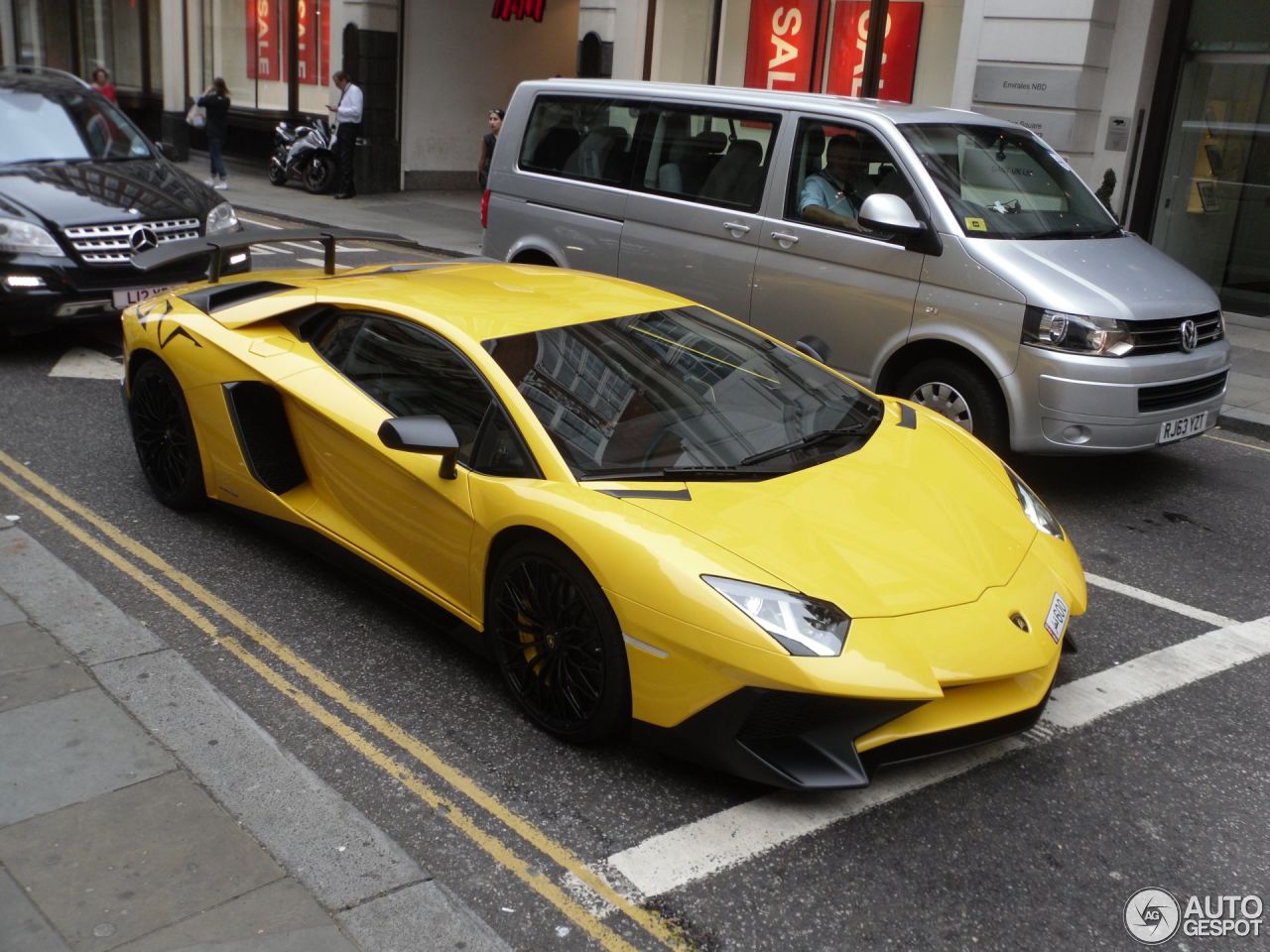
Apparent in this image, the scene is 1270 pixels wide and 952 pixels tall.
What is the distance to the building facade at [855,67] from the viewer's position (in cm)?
1295

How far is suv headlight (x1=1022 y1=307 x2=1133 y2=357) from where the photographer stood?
6.52m

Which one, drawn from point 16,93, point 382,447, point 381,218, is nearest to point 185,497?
point 382,447

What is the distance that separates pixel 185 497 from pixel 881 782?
3.56 metres

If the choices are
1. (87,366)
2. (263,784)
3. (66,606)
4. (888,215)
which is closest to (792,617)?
(263,784)

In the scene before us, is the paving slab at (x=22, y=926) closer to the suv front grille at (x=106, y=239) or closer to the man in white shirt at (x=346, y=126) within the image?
the suv front grille at (x=106, y=239)

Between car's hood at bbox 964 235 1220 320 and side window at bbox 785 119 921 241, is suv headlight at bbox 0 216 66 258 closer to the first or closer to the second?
side window at bbox 785 119 921 241

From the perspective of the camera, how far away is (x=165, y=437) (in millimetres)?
5930

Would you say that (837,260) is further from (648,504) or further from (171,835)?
(171,835)

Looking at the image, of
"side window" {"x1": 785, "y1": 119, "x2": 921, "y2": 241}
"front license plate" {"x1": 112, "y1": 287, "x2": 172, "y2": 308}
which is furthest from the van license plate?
"front license plate" {"x1": 112, "y1": 287, "x2": 172, "y2": 308}

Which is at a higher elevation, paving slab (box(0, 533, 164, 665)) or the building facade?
the building facade

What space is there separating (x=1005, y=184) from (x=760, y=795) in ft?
15.6

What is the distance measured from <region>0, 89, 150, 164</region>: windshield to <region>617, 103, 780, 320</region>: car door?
15.1 feet

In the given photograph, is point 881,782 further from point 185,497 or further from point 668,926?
point 185,497

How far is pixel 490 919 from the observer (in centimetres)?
326
